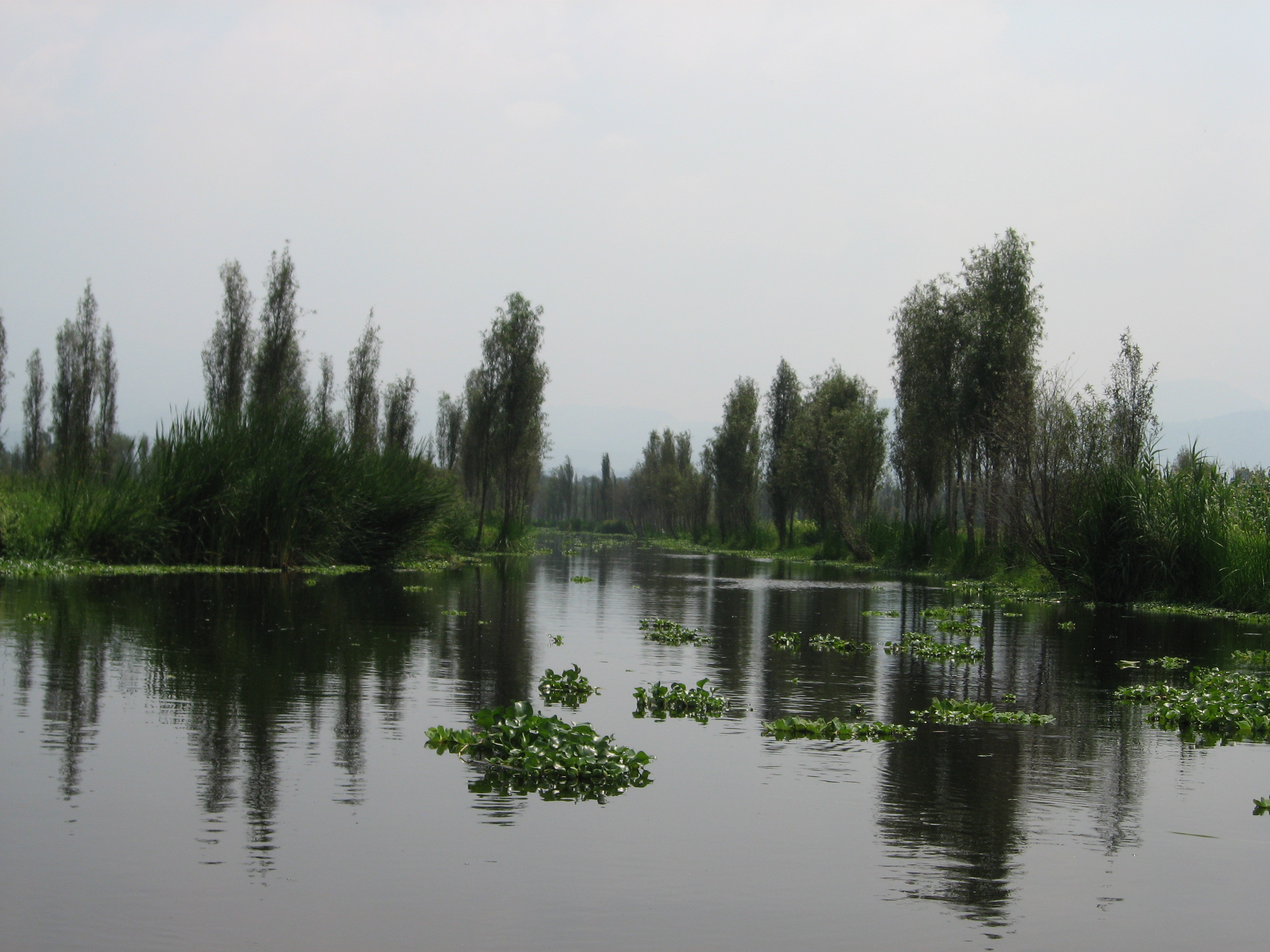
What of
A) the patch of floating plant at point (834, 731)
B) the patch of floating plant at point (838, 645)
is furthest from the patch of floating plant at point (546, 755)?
the patch of floating plant at point (838, 645)

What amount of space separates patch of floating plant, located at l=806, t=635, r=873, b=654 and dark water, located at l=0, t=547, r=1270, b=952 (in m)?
2.00

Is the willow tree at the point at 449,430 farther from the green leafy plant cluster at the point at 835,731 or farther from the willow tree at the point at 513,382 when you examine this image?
the green leafy plant cluster at the point at 835,731

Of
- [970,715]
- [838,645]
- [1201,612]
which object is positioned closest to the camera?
[970,715]

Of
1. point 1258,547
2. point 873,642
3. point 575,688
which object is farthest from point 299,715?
point 1258,547

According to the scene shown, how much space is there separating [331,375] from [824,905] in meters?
66.4

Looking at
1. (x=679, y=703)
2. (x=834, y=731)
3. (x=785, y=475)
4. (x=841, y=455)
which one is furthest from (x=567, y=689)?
(x=785, y=475)

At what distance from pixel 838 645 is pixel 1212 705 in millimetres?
5810

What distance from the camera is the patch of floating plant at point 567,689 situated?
1034 centimetres

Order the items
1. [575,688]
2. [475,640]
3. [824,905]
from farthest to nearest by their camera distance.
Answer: [475,640] → [575,688] → [824,905]

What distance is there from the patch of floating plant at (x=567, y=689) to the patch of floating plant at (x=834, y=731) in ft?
6.48

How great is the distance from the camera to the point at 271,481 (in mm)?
27953

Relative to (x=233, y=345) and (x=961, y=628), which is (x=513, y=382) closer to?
(x=233, y=345)

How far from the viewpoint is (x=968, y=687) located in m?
11.9

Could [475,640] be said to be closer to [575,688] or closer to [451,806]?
[575,688]
